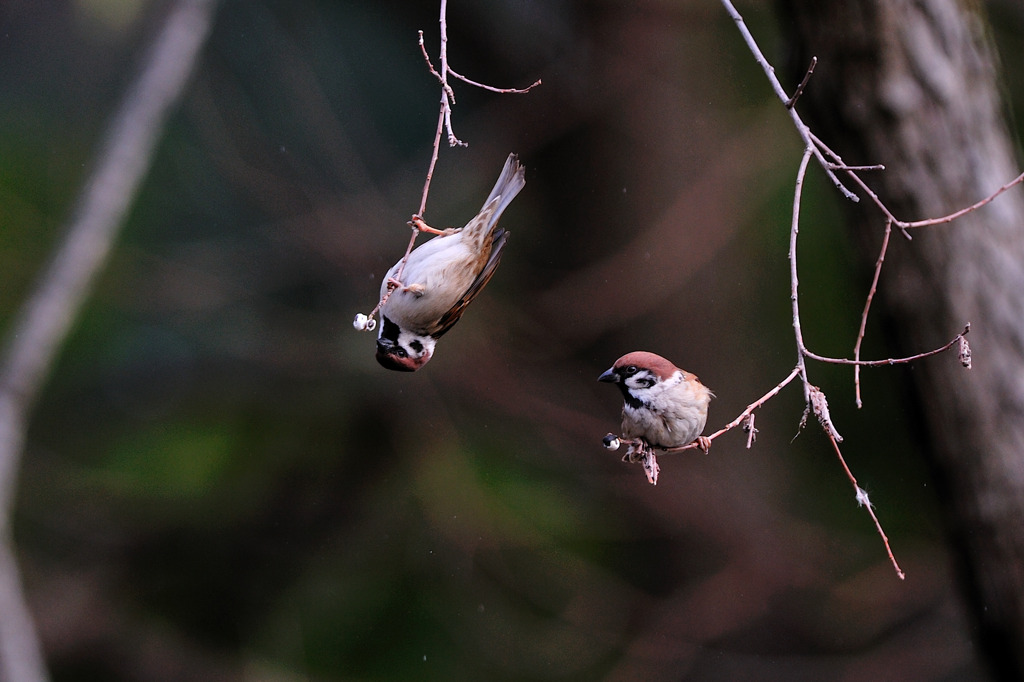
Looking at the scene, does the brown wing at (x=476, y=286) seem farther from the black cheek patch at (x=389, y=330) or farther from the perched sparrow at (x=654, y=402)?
the perched sparrow at (x=654, y=402)

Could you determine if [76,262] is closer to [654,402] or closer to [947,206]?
[654,402]

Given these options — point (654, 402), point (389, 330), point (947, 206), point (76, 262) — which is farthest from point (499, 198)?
point (76, 262)

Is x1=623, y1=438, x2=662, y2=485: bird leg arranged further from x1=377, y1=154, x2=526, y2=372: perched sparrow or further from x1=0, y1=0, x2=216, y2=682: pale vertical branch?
x1=0, y1=0, x2=216, y2=682: pale vertical branch

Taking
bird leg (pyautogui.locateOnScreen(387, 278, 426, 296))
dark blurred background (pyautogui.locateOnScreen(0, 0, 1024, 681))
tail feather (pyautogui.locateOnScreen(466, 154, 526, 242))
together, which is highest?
tail feather (pyautogui.locateOnScreen(466, 154, 526, 242))

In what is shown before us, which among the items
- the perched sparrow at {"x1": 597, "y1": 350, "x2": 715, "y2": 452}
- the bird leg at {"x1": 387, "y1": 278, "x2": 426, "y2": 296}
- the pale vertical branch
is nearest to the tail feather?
the bird leg at {"x1": 387, "y1": 278, "x2": 426, "y2": 296}

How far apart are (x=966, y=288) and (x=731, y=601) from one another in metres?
1.43

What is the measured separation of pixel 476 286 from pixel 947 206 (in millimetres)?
993

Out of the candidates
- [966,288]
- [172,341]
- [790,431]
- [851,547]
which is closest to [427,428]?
[172,341]

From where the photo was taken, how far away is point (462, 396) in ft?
8.75

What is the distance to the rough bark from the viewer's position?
1.65 m

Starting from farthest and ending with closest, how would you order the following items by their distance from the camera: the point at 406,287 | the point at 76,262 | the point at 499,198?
the point at 76,262 < the point at 499,198 < the point at 406,287

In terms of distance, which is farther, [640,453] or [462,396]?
[462,396]

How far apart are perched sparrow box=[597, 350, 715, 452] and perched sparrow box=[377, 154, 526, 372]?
0.96ft

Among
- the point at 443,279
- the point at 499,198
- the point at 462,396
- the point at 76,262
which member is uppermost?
the point at 499,198
